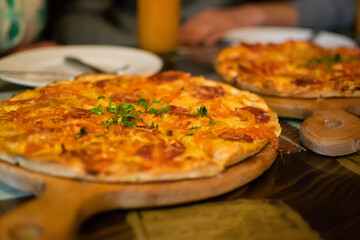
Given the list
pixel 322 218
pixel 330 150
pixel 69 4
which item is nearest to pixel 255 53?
pixel 330 150

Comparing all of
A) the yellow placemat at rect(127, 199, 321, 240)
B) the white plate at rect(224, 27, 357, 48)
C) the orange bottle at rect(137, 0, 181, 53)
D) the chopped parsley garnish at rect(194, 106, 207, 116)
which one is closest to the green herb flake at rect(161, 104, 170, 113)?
the chopped parsley garnish at rect(194, 106, 207, 116)

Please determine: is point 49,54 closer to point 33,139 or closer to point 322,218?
point 33,139

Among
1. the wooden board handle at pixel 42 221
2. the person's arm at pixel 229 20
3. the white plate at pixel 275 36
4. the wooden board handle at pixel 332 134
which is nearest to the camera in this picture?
the wooden board handle at pixel 42 221

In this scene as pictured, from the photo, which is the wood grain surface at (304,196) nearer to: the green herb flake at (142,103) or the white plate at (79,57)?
the green herb flake at (142,103)

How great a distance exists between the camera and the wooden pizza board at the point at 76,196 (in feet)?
2.53

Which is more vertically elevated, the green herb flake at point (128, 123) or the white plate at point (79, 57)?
the green herb flake at point (128, 123)

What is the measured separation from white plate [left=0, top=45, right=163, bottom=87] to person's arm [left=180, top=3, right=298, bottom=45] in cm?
100

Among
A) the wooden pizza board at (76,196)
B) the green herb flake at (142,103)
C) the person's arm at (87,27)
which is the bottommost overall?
the person's arm at (87,27)

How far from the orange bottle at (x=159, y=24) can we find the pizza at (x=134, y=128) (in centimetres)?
100

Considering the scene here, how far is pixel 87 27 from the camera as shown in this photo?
126 inches

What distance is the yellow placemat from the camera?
2.83ft

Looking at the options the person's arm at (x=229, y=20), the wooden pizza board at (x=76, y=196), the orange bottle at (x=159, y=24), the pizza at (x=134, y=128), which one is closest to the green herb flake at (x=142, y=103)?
the pizza at (x=134, y=128)

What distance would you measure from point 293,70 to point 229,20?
1.68 m

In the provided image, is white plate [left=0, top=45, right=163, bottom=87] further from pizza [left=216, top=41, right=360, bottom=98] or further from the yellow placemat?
the yellow placemat
